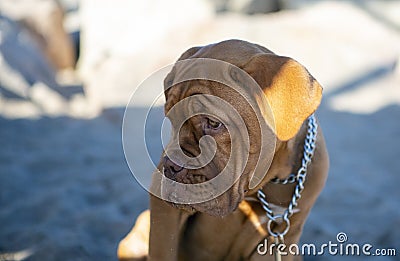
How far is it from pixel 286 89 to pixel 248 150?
199 millimetres

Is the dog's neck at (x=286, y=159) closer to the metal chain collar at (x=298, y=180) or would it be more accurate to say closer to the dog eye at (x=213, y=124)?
the metal chain collar at (x=298, y=180)

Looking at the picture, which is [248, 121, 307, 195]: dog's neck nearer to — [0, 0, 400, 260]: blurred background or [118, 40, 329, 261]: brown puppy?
[118, 40, 329, 261]: brown puppy

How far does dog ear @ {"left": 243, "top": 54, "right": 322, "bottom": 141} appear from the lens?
1638mm

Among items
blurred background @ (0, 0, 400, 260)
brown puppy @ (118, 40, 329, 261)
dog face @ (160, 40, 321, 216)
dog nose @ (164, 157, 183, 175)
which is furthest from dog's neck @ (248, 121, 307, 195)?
blurred background @ (0, 0, 400, 260)

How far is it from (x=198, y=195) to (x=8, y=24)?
542 cm

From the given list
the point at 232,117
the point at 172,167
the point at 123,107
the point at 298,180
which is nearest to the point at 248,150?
the point at 232,117

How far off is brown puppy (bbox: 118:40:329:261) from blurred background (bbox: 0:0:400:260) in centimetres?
30

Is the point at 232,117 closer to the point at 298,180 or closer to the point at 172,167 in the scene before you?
the point at 172,167

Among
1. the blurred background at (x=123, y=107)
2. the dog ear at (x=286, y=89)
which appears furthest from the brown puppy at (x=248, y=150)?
the blurred background at (x=123, y=107)

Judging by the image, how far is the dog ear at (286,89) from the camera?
5.37ft

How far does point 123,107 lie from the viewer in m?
4.92

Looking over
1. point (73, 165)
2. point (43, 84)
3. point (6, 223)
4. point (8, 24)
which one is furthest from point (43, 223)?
point (8, 24)

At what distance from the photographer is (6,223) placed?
3.04 metres

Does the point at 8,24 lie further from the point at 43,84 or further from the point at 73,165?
the point at 73,165
